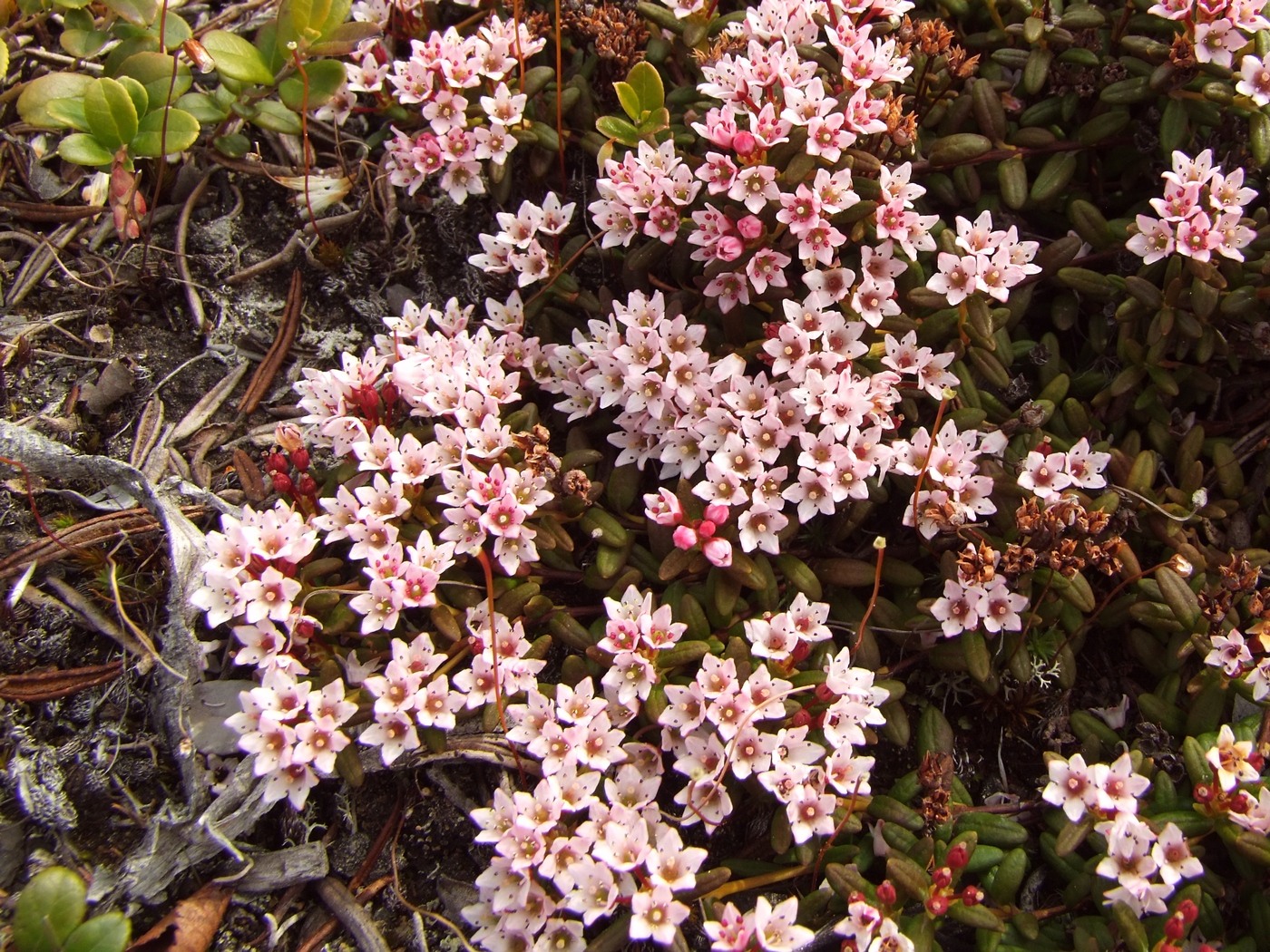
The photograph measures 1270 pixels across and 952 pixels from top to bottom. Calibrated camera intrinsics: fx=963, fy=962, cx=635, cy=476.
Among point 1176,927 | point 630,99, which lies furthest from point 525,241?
point 1176,927

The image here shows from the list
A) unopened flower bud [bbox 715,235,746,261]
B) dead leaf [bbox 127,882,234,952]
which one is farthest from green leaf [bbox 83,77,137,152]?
dead leaf [bbox 127,882,234,952]

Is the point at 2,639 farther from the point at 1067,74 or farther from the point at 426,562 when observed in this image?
the point at 1067,74

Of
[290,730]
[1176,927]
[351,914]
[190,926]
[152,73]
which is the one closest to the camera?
[1176,927]

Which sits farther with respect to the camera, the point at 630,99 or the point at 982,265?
the point at 630,99

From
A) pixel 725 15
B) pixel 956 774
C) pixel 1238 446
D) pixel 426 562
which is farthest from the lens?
pixel 725 15

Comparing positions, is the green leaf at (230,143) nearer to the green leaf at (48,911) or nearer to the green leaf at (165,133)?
the green leaf at (165,133)

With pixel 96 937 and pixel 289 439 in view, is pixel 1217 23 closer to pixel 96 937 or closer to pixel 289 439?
pixel 289 439

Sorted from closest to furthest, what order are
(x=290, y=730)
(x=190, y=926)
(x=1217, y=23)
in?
1. (x=290, y=730)
2. (x=190, y=926)
3. (x=1217, y=23)

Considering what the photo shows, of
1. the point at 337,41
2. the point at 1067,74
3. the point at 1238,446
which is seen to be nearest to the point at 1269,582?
the point at 1238,446
